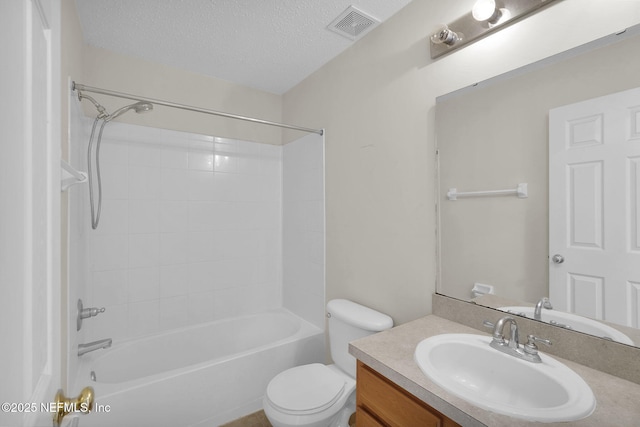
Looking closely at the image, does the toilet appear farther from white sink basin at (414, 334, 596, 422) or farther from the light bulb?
the light bulb

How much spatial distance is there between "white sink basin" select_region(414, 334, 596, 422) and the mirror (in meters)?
0.22

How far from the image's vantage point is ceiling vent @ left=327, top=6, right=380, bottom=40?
5.33 feet

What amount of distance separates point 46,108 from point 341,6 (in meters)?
1.49

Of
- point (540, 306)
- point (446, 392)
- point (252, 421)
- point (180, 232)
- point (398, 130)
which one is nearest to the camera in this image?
point (446, 392)

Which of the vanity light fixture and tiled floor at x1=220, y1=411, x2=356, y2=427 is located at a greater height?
the vanity light fixture

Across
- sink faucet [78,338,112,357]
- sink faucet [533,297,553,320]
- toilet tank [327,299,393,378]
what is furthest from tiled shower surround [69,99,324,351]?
sink faucet [533,297,553,320]

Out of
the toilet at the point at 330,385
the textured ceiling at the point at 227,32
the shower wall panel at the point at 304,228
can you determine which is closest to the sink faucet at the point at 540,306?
the toilet at the point at 330,385

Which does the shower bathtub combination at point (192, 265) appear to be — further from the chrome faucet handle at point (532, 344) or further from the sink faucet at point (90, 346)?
the chrome faucet handle at point (532, 344)

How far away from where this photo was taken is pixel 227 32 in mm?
1803

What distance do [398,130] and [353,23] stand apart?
2.31 feet

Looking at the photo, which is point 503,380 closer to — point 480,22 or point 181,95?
point 480,22

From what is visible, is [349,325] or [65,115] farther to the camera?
[349,325]

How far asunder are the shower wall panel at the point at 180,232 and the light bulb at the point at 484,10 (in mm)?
1903


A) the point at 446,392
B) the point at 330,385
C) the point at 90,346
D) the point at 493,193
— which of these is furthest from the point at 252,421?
the point at 493,193
